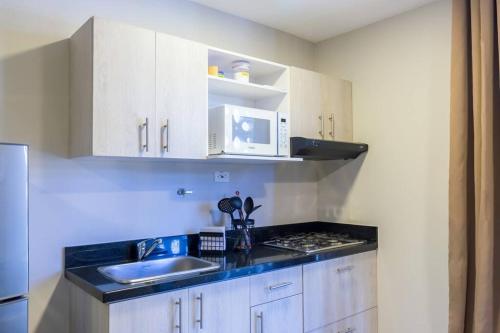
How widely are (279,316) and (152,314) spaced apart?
2.42 ft

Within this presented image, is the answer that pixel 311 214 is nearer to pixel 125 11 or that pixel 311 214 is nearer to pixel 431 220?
pixel 431 220

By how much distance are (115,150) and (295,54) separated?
175 centimetres

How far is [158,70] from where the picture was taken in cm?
191

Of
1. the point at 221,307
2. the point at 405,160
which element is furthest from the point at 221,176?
the point at 405,160

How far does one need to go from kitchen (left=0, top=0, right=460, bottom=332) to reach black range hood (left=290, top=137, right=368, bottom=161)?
0.42 ft

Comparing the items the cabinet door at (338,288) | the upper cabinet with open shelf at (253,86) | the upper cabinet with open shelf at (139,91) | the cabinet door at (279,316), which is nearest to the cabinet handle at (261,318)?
the cabinet door at (279,316)

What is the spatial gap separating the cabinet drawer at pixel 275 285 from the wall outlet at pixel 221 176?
741 millimetres

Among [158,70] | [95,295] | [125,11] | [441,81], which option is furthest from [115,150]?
[441,81]

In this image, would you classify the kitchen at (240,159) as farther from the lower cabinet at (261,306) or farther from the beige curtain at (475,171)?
the beige curtain at (475,171)

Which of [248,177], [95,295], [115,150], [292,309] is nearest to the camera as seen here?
[95,295]

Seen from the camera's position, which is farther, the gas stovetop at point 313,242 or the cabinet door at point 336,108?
the cabinet door at point 336,108

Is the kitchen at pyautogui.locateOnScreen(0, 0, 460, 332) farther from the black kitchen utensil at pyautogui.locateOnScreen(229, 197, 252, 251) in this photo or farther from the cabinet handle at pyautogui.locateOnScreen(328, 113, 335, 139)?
the black kitchen utensil at pyautogui.locateOnScreen(229, 197, 252, 251)

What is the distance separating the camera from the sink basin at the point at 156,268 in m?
1.83

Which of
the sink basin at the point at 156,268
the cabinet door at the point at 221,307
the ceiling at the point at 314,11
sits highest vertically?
the ceiling at the point at 314,11
